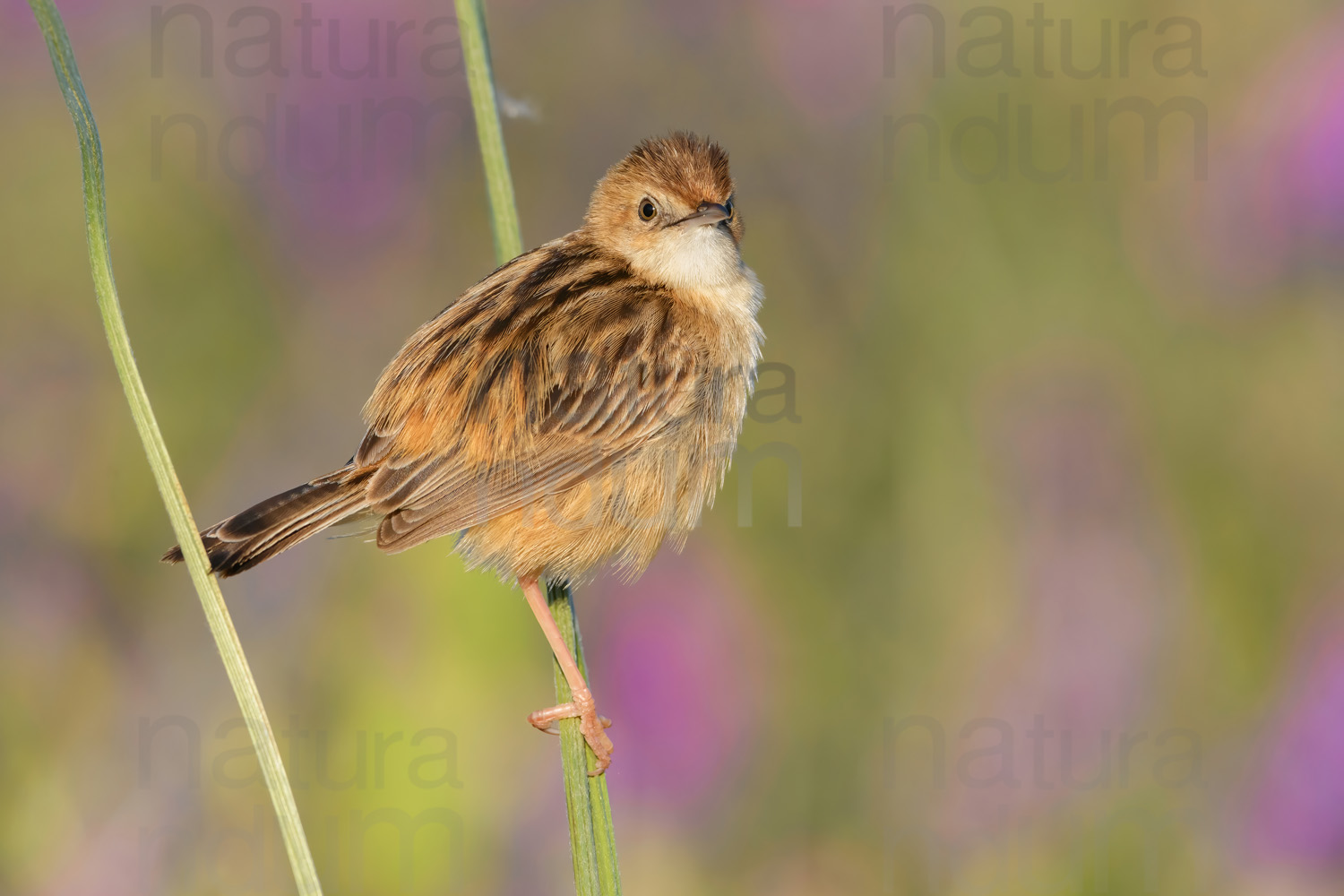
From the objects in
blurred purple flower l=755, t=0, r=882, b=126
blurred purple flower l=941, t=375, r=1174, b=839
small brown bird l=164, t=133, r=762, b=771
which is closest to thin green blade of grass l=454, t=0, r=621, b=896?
small brown bird l=164, t=133, r=762, b=771

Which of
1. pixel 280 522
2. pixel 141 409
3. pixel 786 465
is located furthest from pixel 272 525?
pixel 786 465

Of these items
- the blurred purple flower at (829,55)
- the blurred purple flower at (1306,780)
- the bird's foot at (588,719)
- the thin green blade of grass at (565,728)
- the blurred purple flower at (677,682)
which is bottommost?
the blurred purple flower at (1306,780)

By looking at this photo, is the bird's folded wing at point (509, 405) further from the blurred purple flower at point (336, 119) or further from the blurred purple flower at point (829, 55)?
the blurred purple flower at point (829, 55)

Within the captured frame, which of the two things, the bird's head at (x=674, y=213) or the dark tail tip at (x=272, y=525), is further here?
the bird's head at (x=674, y=213)

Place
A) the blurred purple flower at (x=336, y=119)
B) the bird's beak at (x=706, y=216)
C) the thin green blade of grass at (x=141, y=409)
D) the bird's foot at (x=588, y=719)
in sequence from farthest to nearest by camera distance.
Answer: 1. the blurred purple flower at (x=336, y=119)
2. the bird's beak at (x=706, y=216)
3. the bird's foot at (x=588, y=719)
4. the thin green blade of grass at (x=141, y=409)

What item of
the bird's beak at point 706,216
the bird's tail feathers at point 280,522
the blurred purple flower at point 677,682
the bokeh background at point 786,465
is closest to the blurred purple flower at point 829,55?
the bokeh background at point 786,465

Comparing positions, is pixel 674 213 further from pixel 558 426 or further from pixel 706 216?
pixel 558 426
